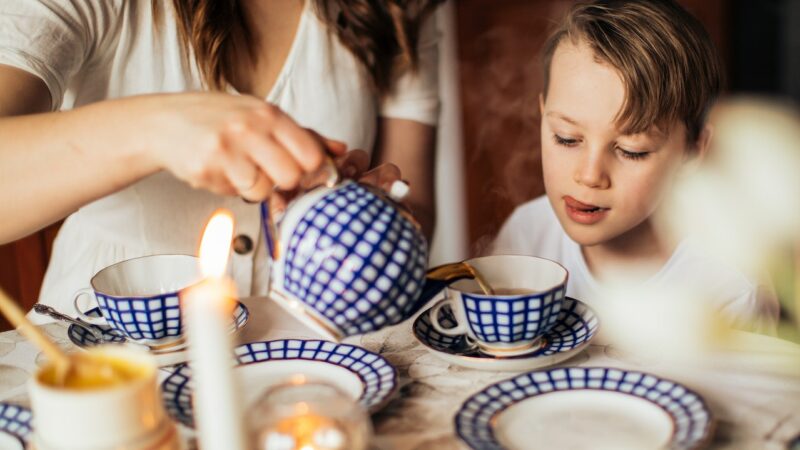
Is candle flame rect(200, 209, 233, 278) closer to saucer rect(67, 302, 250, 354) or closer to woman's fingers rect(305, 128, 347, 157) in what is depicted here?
woman's fingers rect(305, 128, 347, 157)

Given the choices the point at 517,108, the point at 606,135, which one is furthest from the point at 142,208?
the point at 517,108

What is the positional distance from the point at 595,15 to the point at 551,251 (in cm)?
55

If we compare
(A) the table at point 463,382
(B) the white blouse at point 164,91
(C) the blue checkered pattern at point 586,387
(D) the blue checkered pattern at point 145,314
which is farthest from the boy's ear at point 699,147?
(D) the blue checkered pattern at point 145,314

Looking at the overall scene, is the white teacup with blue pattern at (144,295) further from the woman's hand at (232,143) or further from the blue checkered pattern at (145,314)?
the woman's hand at (232,143)

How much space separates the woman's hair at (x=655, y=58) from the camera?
1.52 metres

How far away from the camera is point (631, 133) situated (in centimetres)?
154

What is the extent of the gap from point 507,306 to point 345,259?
10.2 inches

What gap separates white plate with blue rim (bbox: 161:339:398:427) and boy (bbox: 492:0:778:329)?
752mm

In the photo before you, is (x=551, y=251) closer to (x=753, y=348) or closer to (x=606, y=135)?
(x=606, y=135)

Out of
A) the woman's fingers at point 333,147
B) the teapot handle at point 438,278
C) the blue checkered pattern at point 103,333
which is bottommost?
the blue checkered pattern at point 103,333

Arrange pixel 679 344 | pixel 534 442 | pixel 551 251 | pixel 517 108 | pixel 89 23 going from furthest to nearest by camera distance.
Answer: pixel 517 108 → pixel 551 251 → pixel 89 23 → pixel 679 344 → pixel 534 442

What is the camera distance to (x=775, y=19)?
128 inches

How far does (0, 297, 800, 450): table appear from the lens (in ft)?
2.71

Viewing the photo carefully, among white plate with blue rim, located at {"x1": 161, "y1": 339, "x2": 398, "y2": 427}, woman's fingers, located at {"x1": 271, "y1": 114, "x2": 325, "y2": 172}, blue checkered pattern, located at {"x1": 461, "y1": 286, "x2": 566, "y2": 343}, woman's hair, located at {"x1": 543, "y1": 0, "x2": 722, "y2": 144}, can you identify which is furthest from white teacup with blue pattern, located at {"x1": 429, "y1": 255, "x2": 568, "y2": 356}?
woman's hair, located at {"x1": 543, "y1": 0, "x2": 722, "y2": 144}
